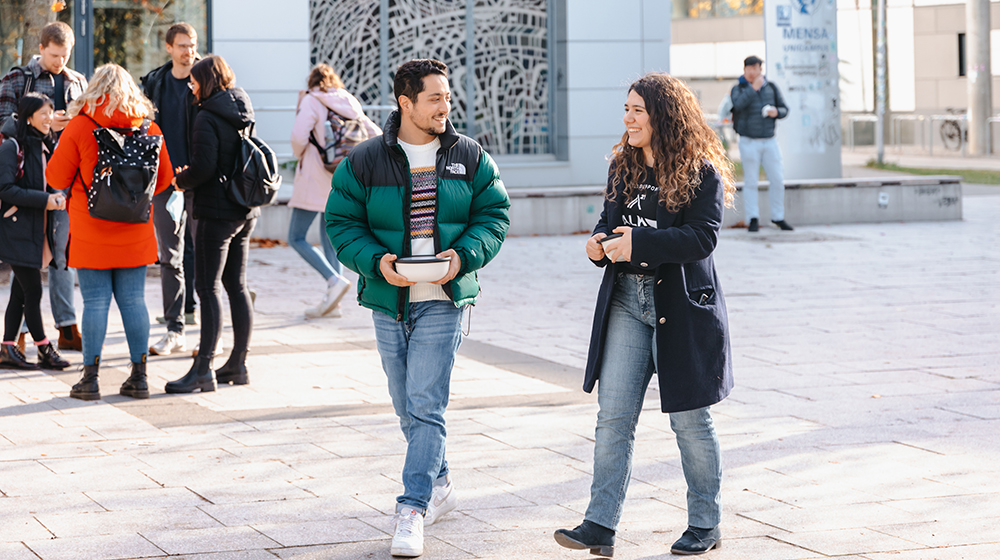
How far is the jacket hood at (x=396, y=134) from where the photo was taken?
454 cm

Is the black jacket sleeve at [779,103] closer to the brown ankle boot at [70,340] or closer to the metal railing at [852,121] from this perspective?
the brown ankle boot at [70,340]

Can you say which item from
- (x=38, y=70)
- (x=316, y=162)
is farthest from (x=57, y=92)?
(x=316, y=162)

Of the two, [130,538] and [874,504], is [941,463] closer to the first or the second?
[874,504]

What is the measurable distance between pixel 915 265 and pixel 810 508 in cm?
848

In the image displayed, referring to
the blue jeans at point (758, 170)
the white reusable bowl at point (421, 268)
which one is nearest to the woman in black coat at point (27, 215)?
the white reusable bowl at point (421, 268)

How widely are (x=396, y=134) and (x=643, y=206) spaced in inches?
35.3

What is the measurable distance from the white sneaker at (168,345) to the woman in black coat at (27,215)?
2.13ft

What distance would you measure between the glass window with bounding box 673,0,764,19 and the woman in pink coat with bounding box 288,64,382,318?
3378 centimetres

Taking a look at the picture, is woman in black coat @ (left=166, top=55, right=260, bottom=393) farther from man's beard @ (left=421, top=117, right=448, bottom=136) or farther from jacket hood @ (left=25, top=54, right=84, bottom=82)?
man's beard @ (left=421, top=117, right=448, bottom=136)

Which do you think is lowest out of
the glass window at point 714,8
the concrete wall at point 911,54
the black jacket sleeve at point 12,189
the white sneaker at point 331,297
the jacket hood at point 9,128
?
the white sneaker at point 331,297

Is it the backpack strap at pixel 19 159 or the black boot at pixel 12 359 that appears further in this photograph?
the black boot at pixel 12 359

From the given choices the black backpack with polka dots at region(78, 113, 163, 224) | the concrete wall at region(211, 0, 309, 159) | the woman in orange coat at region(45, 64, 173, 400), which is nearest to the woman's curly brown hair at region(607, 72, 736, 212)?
the black backpack with polka dots at region(78, 113, 163, 224)

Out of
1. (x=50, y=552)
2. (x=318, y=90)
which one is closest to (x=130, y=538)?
(x=50, y=552)

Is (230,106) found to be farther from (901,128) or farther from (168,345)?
(901,128)
